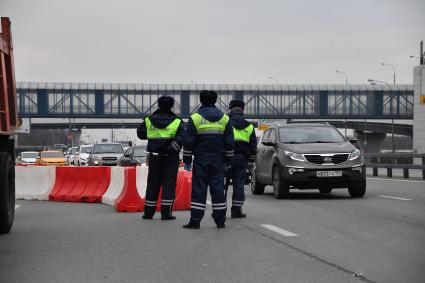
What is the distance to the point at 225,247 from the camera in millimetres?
8922

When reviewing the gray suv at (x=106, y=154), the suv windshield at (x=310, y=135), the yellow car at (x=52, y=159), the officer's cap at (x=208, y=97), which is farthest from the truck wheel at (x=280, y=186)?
the yellow car at (x=52, y=159)

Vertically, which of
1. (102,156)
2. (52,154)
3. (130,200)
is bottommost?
(52,154)

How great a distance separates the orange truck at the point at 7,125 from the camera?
10.2 meters

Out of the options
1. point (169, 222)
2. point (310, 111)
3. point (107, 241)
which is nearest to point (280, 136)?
point (169, 222)

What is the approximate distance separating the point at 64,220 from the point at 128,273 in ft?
19.1

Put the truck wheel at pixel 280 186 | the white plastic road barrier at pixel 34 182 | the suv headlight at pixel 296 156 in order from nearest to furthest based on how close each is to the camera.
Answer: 1. the suv headlight at pixel 296 156
2. the truck wheel at pixel 280 186
3. the white plastic road barrier at pixel 34 182

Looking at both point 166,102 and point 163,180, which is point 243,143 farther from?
point 166,102

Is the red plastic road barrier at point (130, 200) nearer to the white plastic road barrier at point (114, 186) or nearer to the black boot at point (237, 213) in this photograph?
the white plastic road barrier at point (114, 186)

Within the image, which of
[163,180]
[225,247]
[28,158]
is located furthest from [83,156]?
[225,247]

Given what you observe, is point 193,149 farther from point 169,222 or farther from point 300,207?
point 300,207

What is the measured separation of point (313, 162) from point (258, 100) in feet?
241

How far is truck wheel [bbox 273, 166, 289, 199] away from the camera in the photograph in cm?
1726

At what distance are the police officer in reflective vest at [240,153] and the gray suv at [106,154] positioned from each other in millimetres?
23681

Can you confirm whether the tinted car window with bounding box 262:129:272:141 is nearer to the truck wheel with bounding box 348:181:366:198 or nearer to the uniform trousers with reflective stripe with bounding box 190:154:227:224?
the truck wheel with bounding box 348:181:366:198
